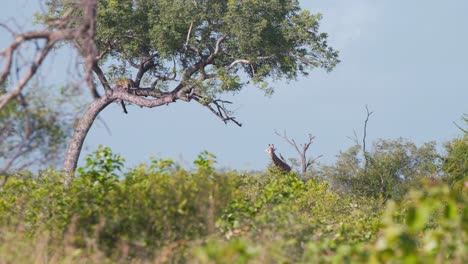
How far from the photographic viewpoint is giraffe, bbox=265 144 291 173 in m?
29.2

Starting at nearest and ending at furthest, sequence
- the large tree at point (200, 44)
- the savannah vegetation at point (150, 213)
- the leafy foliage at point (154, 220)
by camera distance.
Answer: the savannah vegetation at point (150, 213)
the leafy foliage at point (154, 220)
the large tree at point (200, 44)

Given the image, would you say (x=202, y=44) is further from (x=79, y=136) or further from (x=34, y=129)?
(x=34, y=129)

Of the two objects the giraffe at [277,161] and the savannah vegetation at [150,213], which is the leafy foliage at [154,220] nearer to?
the savannah vegetation at [150,213]

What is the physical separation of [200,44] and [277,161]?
18.1 ft

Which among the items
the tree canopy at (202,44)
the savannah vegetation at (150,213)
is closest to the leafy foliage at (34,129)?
the savannah vegetation at (150,213)

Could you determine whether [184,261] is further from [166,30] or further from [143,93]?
[143,93]

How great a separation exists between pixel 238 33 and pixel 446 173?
41.1 ft

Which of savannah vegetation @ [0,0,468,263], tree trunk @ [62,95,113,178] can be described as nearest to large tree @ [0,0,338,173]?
tree trunk @ [62,95,113,178]

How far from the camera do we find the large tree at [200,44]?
2686 cm

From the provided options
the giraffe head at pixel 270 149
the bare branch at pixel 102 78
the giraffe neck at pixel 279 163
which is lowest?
the giraffe neck at pixel 279 163

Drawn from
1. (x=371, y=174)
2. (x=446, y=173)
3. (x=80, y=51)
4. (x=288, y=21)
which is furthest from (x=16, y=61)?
(x=371, y=174)

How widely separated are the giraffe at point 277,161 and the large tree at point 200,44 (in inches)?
92.9

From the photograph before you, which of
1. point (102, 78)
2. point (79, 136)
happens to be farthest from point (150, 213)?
point (102, 78)

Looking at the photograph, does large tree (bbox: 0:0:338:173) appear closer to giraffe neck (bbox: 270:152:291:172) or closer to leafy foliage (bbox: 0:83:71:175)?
giraffe neck (bbox: 270:152:291:172)
